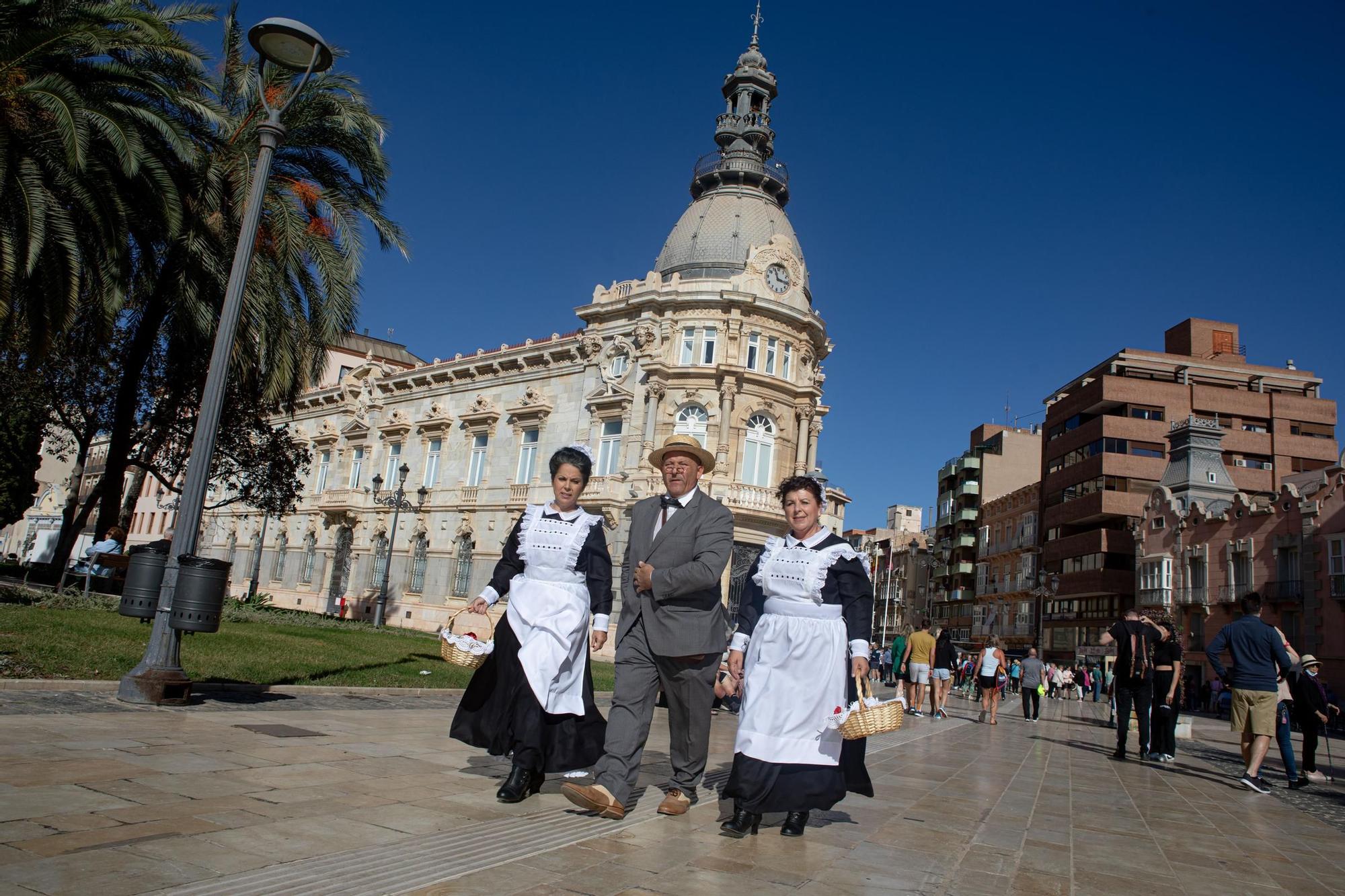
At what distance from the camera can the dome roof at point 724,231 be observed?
33.5 metres

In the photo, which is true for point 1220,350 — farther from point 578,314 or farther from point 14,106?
point 14,106

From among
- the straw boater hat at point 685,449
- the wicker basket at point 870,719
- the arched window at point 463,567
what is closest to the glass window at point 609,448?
the arched window at point 463,567

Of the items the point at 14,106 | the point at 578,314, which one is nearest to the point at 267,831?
the point at 14,106

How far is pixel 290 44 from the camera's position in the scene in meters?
8.88

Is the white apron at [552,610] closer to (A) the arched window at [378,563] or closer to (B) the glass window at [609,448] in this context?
(B) the glass window at [609,448]

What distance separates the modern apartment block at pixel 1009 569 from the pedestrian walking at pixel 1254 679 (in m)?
47.0

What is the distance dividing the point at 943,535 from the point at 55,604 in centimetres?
7170

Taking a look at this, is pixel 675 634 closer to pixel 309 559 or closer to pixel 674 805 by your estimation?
pixel 674 805

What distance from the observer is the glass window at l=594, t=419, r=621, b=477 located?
32.5 m

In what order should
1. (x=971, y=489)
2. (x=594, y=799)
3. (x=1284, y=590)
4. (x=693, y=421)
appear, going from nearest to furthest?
(x=594, y=799) → (x=693, y=421) → (x=1284, y=590) → (x=971, y=489)

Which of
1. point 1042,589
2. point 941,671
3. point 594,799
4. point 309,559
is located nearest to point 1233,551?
point 1042,589

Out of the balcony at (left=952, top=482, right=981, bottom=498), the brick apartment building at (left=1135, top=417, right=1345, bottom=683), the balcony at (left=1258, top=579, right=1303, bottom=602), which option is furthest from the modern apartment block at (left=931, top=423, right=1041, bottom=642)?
the balcony at (left=1258, top=579, right=1303, bottom=602)

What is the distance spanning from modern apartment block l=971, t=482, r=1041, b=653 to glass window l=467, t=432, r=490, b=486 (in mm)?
33607

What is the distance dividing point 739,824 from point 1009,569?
2447 inches
